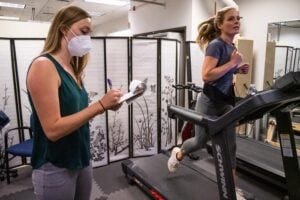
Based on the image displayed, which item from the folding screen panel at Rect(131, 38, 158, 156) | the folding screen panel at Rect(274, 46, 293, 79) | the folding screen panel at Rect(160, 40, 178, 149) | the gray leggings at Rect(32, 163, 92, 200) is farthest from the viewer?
the folding screen panel at Rect(274, 46, 293, 79)

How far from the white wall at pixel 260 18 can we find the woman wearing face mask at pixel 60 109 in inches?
144

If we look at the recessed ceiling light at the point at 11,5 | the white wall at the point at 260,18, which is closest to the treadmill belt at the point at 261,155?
the white wall at the point at 260,18

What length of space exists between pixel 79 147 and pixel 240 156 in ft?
8.09

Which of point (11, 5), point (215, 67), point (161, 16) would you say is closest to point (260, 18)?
point (161, 16)

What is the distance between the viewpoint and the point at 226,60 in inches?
83.5

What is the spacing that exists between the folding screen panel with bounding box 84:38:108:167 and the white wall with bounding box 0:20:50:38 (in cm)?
251

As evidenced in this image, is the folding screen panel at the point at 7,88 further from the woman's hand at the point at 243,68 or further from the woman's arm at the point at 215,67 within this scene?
the woman's hand at the point at 243,68

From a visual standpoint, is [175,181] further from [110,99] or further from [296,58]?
[296,58]

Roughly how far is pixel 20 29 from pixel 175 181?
462 cm

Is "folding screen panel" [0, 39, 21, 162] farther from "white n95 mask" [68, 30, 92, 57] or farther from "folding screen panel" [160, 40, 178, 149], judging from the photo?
"white n95 mask" [68, 30, 92, 57]

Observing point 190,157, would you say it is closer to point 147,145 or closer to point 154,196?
point 147,145

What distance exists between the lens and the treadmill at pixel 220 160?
1.17m

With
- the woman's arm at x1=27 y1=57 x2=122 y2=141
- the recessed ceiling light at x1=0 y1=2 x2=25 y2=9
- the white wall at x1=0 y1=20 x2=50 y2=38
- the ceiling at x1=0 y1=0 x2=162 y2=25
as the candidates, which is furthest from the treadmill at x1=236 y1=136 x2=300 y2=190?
the recessed ceiling light at x1=0 y1=2 x2=25 y2=9

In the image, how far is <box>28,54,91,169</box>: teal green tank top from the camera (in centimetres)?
113
